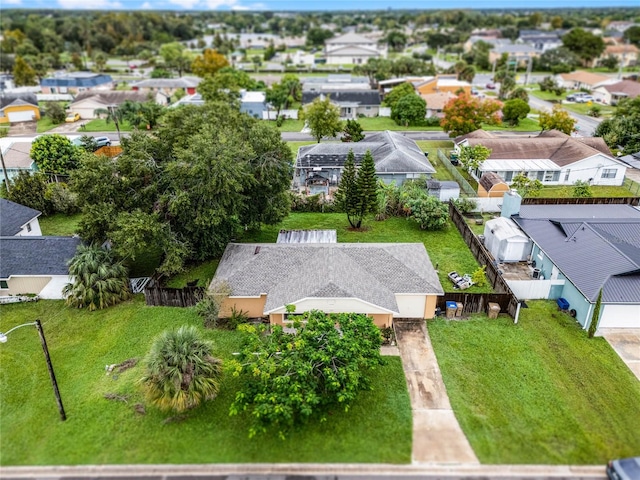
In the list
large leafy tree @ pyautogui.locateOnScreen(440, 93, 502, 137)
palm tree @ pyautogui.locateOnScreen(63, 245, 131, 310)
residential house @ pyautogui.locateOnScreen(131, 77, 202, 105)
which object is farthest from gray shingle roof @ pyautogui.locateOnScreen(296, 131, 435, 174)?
residential house @ pyautogui.locateOnScreen(131, 77, 202, 105)

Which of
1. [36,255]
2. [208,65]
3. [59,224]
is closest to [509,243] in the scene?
[36,255]

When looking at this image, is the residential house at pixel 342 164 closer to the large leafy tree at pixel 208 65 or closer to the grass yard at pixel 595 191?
the grass yard at pixel 595 191

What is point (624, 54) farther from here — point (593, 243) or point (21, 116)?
point (21, 116)

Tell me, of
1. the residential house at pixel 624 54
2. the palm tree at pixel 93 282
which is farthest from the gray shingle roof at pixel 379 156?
the residential house at pixel 624 54

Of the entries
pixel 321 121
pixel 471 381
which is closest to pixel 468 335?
pixel 471 381

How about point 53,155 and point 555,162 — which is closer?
point 53,155

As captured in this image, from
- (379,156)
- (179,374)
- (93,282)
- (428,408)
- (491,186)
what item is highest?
(379,156)
